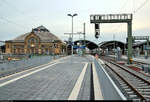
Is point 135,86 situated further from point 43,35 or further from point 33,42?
point 43,35

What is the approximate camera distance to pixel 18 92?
683cm

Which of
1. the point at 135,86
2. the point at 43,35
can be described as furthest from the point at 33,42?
the point at 135,86

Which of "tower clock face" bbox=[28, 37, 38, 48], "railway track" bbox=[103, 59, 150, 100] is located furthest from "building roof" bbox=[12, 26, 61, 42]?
"railway track" bbox=[103, 59, 150, 100]

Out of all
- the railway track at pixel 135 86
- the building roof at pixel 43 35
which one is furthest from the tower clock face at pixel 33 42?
the railway track at pixel 135 86

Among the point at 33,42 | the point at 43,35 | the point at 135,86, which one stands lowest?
the point at 135,86

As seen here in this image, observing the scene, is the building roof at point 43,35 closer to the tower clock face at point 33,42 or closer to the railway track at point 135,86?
the tower clock face at point 33,42

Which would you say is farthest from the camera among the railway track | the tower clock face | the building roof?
the building roof

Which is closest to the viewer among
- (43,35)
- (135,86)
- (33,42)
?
(135,86)

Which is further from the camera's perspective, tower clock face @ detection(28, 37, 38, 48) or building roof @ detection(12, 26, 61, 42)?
building roof @ detection(12, 26, 61, 42)

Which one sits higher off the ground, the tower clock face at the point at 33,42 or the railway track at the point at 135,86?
the tower clock face at the point at 33,42

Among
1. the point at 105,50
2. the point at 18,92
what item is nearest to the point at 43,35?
the point at 105,50

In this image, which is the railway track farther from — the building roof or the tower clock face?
the building roof

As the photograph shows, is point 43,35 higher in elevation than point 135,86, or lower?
higher

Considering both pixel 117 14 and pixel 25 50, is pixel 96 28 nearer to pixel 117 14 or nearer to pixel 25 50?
pixel 117 14
